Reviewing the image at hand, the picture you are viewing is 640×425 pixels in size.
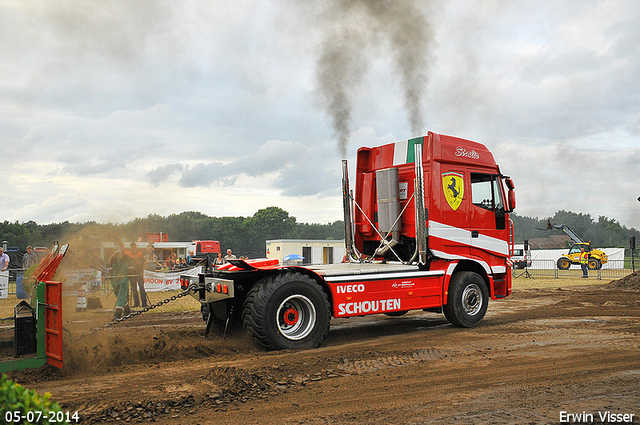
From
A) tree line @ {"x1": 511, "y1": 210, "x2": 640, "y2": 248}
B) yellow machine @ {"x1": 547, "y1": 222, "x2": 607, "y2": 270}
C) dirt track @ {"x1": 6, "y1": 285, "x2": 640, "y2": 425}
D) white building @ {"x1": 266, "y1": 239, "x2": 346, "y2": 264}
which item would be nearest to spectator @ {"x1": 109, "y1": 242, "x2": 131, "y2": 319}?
dirt track @ {"x1": 6, "y1": 285, "x2": 640, "y2": 425}

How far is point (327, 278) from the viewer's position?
679 cm

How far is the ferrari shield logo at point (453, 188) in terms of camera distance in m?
8.29

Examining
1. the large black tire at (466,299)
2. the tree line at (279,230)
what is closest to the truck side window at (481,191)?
the large black tire at (466,299)

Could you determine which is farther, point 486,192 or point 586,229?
point 586,229

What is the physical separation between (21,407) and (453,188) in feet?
24.6

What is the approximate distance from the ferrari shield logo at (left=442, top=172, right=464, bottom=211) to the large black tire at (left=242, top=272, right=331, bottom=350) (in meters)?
3.14

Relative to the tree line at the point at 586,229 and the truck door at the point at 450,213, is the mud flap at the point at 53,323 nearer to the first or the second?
the truck door at the point at 450,213

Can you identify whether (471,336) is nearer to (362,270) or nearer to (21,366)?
(362,270)

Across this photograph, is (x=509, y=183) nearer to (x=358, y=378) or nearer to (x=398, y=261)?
(x=398, y=261)

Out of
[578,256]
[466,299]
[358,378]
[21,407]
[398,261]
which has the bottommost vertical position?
[578,256]

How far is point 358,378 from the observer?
5059mm

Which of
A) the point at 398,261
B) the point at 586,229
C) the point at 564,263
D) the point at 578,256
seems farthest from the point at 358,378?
the point at 586,229

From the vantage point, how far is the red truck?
643 centimetres

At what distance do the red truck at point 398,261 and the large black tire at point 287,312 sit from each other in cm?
1
